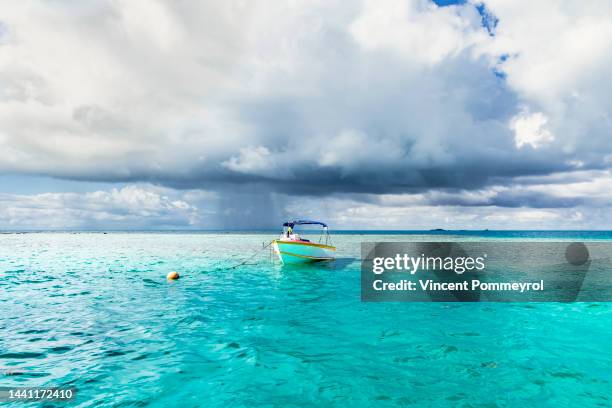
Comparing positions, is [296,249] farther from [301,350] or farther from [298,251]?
[301,350]

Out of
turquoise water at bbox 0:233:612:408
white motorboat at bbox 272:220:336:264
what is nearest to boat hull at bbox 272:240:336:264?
white motorboat at bbox 272:220:336:264

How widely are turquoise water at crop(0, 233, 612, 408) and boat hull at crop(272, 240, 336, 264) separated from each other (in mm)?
16082

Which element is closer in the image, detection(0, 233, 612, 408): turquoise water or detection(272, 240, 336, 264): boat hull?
detection(0, 233, 612, 408): turquoise water

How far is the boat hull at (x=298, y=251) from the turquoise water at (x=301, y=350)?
52.8 ft

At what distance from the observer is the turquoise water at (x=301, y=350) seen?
8734 mm

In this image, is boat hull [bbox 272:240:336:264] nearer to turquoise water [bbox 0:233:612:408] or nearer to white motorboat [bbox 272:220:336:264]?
white motorboat [bbox 272:220:336:264]

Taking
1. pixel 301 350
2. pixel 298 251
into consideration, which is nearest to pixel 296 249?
pixel 298 251

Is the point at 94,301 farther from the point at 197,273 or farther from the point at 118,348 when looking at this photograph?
the point at 197,273

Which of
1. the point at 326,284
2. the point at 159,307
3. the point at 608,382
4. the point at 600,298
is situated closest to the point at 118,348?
the point at 159,307

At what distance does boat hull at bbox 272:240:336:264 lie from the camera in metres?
37.7

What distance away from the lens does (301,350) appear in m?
11.9

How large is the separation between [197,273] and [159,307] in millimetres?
15417

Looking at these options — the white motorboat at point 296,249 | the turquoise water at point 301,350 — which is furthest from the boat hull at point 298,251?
Result: the turquoise water at point 301,350

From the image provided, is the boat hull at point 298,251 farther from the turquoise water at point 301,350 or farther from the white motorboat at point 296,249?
the turquoise water at point 301,350
